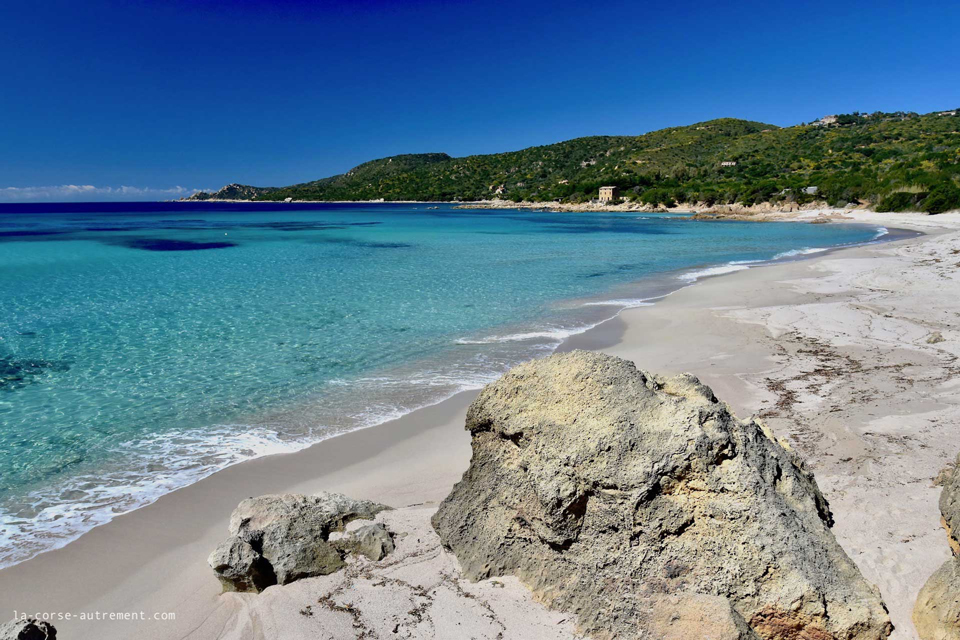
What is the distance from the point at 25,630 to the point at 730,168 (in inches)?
4190

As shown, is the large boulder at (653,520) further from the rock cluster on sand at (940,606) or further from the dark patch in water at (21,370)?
the dark patch in water at (21,370)

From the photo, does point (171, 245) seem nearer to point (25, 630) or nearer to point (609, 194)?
point (25, 630)

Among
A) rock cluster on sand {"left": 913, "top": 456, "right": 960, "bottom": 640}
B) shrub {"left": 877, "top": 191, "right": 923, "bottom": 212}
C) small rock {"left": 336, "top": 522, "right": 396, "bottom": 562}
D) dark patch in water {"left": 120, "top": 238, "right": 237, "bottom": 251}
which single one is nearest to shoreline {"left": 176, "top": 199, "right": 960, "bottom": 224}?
shrub {"left": 877, "top": 191, "right": 923, "bottom": 212}

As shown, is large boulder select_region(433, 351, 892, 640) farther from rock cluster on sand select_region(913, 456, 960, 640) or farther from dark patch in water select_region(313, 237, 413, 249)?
dark patch in water select_region(313, 237, 413, 249)

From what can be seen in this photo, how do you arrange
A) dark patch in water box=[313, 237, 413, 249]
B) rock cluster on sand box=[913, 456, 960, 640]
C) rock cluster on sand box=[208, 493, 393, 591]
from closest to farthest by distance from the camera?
1. rock cluster on sand box=[913, 456, 960, 640]
2. rock cluster on sand box=[208, 493, 393, 591]
3. dark patch in water box=[313, 237, 413, 249]

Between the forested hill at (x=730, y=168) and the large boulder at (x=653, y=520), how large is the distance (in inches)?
2215

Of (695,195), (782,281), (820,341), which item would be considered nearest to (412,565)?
(820,341)

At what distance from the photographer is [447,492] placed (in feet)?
16.2

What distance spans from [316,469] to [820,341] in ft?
29.3

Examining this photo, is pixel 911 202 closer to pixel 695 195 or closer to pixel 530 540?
pixel 695 195

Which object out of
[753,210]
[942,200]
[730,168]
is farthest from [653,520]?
[730,168]

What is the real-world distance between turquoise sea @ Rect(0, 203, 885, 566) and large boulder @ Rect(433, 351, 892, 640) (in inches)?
146

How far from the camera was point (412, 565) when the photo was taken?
12.3 ft

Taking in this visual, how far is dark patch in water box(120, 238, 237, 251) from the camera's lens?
33281mm
